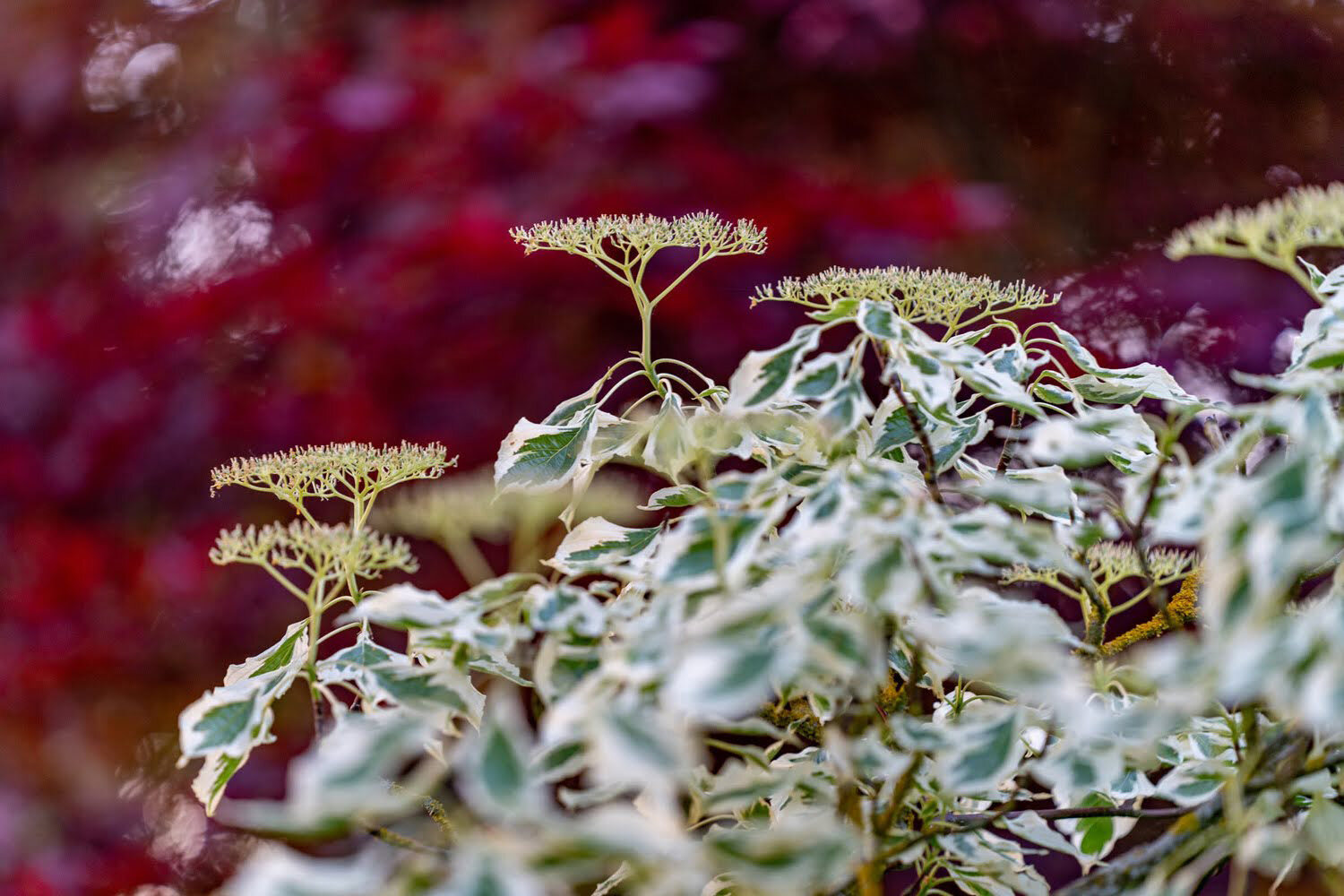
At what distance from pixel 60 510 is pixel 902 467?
45.6 inches

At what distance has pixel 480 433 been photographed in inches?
45.8

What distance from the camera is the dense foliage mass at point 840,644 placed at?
31 cm

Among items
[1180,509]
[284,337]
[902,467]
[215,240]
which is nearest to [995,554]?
[1180,509]

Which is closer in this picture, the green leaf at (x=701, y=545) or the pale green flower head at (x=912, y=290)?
the green leaf at (x=701, y=545)

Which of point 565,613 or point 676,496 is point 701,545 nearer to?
point 565,613

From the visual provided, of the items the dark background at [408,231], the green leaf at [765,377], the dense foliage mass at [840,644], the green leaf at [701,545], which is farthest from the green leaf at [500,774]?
the dark background at [408,231]

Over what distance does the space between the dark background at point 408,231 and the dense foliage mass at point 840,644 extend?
53 centimetres

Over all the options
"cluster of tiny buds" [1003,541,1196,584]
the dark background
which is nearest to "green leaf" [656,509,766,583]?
"cluster of tiny buds" [1003,541,1196,584]

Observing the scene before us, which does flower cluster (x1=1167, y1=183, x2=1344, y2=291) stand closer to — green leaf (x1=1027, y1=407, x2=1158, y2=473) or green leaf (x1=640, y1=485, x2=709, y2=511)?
green leaf (x1=1027, y1=407, x2=1158, y2=473)

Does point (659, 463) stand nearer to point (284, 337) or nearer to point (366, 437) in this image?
point (366, 437)

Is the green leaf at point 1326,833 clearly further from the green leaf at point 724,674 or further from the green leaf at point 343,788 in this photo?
the green leaf at point 343,788

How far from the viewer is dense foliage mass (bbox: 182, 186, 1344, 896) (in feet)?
1.01

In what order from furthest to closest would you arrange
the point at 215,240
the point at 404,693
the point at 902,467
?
the point at 215,240 → the point at 902,467 → the point at 404,693

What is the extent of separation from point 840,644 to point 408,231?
2.96 feet
